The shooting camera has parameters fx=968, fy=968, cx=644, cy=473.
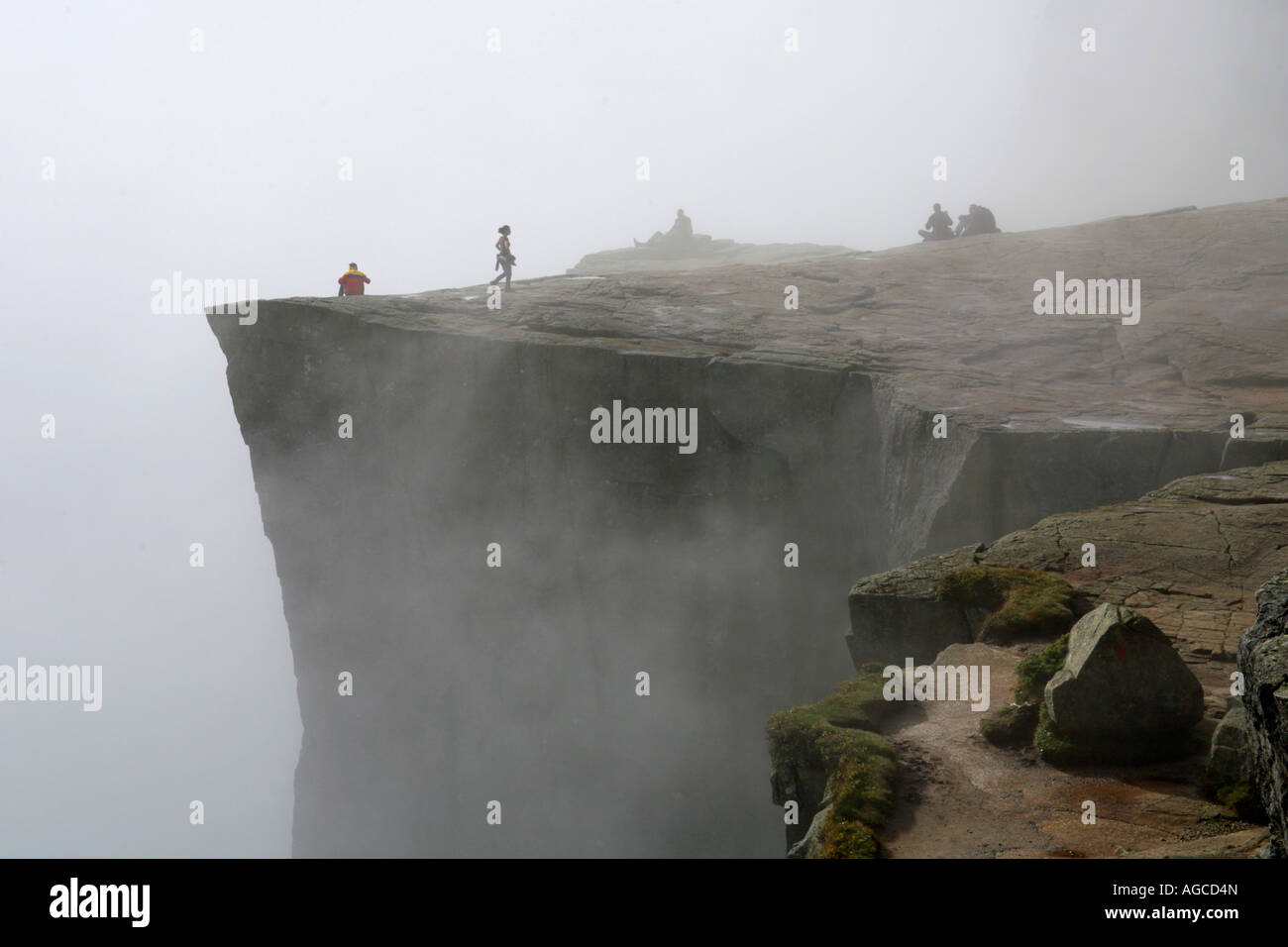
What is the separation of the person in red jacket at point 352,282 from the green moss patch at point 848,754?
23008mm

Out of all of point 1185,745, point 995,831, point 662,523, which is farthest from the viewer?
Result: point 662,523

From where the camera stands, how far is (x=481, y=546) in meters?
29.8

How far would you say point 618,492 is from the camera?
2809 cm

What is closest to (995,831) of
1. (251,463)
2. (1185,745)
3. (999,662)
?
(1185,745)

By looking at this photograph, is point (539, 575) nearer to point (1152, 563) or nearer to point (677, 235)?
point (1152, 563)

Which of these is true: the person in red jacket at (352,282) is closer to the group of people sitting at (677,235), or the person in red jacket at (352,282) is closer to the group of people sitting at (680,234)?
the group of people sitting at (680,234)

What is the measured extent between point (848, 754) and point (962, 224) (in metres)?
34.8

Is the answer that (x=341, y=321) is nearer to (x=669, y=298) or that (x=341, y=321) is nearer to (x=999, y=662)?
(x=669, y=298)

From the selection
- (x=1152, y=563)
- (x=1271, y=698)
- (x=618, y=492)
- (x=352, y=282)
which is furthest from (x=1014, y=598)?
(x=352, y=282)

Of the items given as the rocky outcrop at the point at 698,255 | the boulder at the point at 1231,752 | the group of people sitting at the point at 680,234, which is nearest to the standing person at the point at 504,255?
the group of people sitting at the point at 680,234

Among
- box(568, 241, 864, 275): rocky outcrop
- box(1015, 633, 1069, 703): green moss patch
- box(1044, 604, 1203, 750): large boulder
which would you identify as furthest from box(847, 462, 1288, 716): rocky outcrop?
box(568, 241, 864, 275): rocky outcrop

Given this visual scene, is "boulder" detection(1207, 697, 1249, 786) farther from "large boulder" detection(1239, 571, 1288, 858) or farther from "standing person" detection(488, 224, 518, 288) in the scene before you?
"standing person" detection(488, 224, 518, 288)

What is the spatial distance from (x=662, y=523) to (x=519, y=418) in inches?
205

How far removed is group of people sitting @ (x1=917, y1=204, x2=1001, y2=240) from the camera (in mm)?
40625
